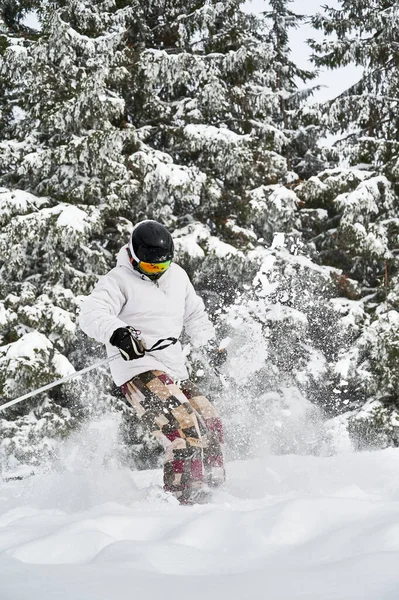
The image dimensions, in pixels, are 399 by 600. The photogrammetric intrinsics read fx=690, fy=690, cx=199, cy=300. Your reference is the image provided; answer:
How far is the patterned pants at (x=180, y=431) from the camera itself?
13.0 feet

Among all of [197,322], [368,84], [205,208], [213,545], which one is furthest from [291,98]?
[213,545]

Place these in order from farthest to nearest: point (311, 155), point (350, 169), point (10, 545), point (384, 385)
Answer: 1. point (311, 155)
2. point (350, 169)
3. point (384, 385)
4. point (10, 545)

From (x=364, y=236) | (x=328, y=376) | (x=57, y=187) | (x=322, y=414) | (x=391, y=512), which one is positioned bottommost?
(x=322, y=414)

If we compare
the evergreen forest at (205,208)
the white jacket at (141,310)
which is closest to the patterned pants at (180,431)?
the white jacket at (141,310)

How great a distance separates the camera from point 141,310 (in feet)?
14.2

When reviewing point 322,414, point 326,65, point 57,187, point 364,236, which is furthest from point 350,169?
point 57,187

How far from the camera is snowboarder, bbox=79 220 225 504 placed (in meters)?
3.96

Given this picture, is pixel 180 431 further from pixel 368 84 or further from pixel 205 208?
pixel 368 84

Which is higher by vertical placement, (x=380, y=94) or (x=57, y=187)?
(x=380, y=94)

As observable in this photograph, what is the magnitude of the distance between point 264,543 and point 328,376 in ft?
28.9

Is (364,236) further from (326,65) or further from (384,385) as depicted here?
(326,65)

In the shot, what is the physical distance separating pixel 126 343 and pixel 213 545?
1.50 meters

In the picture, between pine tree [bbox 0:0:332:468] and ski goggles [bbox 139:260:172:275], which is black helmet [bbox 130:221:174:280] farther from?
pine tree [bbox 0:0:332:468]

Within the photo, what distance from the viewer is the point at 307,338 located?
11461mm
